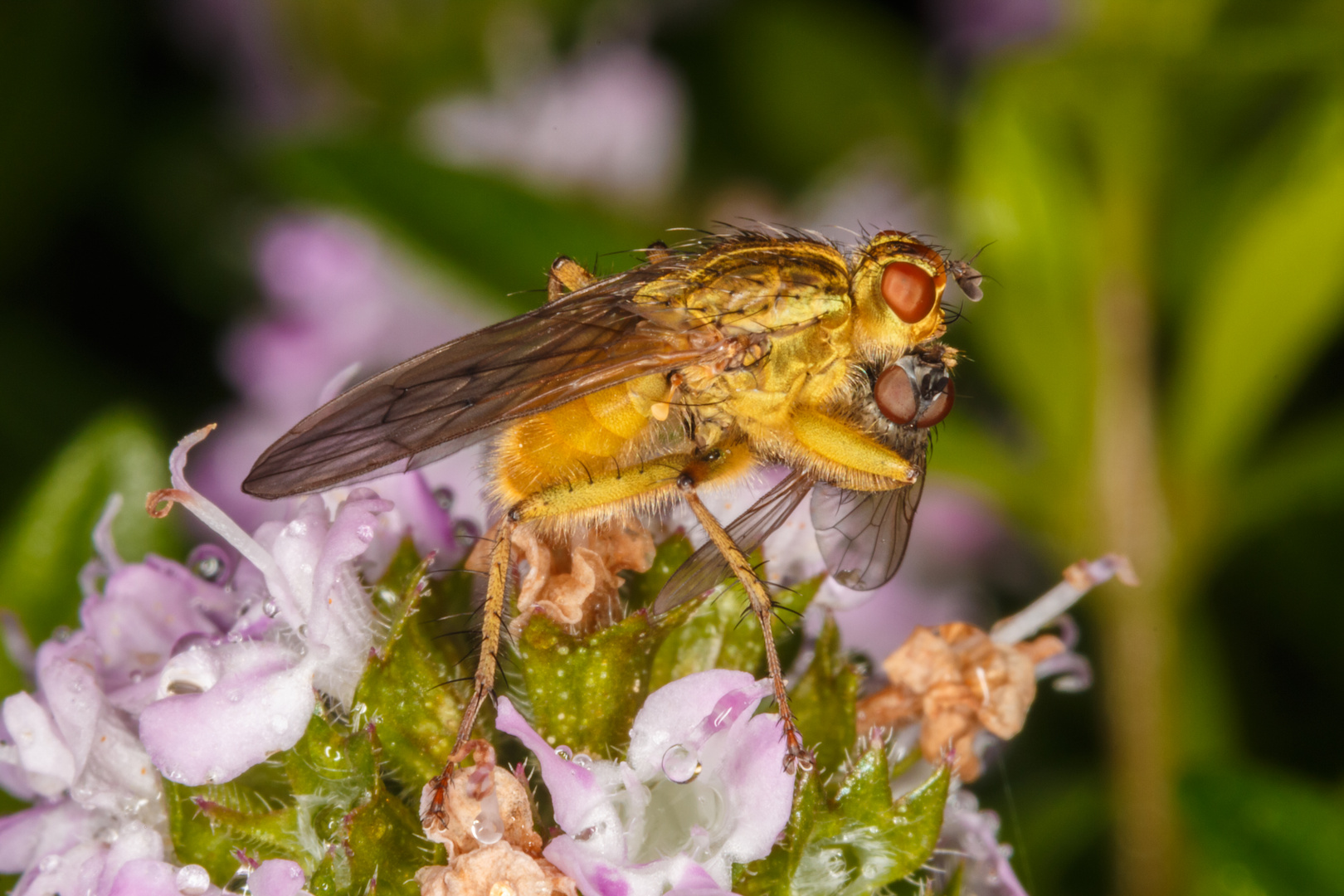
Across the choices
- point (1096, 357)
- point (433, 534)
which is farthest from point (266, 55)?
point (433, 534)

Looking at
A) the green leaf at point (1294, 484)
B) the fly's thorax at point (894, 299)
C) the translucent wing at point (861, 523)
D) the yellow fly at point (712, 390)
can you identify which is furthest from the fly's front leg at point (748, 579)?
the green leaf at point (1294, 484)

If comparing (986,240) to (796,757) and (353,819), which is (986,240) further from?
(353,819)

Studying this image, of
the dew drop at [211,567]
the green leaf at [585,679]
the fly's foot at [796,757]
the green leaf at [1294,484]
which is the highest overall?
the green leaf at [1294,484]

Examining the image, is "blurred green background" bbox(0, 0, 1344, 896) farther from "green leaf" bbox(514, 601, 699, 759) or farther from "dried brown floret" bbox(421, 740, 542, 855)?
"dried brown floret" bbox(421, 740, 542, 855)

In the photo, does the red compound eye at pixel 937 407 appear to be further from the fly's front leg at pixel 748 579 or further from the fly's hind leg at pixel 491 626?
the fly's hind leg at pixel 491 626

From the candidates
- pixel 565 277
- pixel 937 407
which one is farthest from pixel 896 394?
pixel 565 277

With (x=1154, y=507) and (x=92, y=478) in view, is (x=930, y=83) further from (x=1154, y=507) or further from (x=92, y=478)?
(x=92, y=478)
